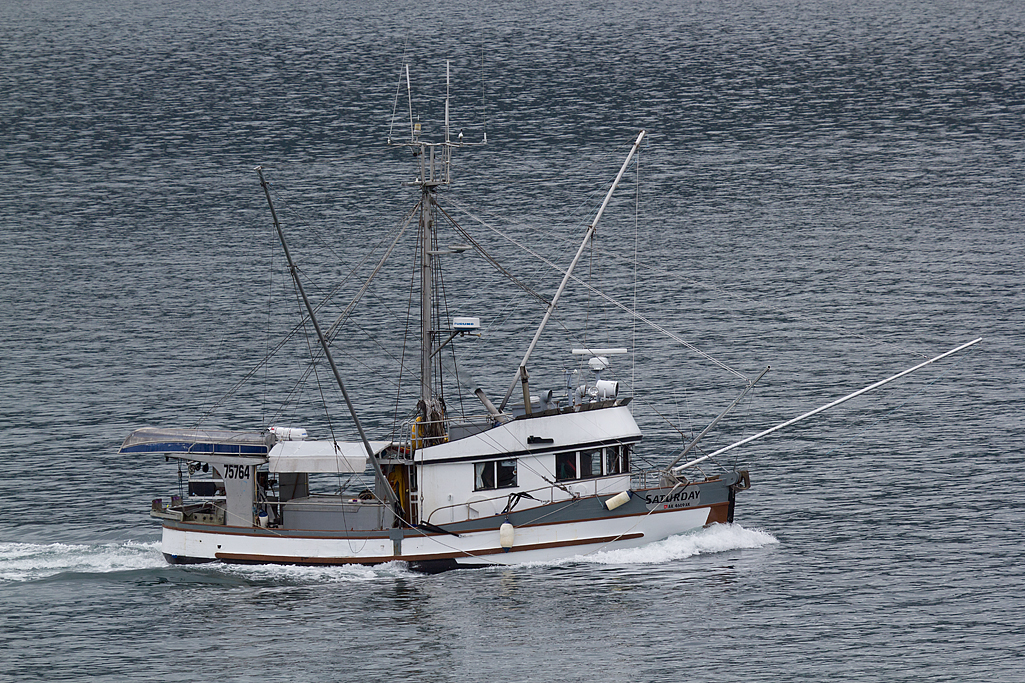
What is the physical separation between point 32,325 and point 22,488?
33325mm

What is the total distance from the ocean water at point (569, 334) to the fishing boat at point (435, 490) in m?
1.10

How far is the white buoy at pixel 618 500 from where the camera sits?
197 feet

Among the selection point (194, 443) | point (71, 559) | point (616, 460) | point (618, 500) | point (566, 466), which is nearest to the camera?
point (618, 500)

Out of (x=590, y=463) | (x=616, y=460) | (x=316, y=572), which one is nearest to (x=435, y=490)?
(x=316, y=572)

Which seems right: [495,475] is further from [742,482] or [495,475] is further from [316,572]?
[742,482]

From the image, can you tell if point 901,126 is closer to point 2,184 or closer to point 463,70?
point 463,70

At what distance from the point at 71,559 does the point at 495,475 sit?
62.1ft

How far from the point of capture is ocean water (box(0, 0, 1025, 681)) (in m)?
55.2

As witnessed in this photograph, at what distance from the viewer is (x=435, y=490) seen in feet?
197

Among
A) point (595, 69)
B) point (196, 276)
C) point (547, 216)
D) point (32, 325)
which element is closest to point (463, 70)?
point (595, 69)

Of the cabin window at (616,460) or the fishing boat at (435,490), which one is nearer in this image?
the fishing boat at (435,490)

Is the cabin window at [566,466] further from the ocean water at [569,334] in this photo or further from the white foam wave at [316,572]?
the white foam wave at [316,572]

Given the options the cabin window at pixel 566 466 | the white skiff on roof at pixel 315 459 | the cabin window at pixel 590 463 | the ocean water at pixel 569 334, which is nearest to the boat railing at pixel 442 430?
the white skiff on roof at pixel 315 459

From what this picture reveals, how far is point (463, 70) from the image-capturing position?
7785 inches
